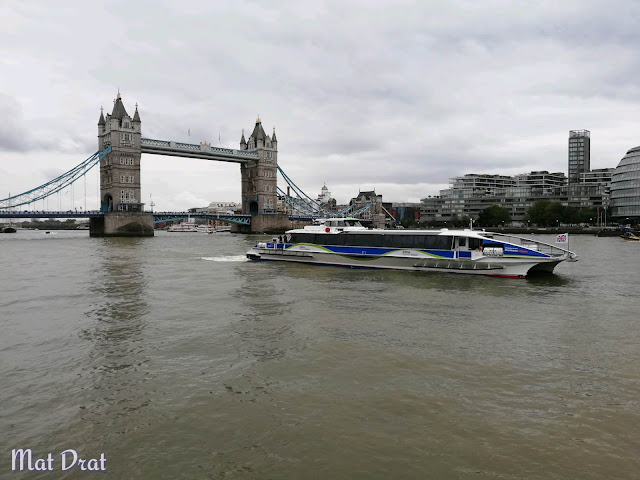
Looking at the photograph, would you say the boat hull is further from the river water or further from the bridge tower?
the bridge tower

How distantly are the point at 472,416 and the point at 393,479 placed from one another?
7.37 feet

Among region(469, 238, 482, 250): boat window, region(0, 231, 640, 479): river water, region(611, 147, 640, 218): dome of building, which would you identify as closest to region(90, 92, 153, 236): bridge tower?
region(469, 238, 482, 250): boat window

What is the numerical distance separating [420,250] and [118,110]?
79770 mm

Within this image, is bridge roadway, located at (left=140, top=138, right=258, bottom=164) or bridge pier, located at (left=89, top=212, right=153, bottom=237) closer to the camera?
bridge pier, located at (left=89, top=212, right=153, bottom=237)

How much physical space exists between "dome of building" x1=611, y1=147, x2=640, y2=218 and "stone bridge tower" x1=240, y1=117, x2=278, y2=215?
89.2m

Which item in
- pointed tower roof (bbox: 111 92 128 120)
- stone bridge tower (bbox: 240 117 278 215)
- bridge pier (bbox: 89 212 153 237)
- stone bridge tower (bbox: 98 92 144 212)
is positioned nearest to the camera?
bridge pier (bbox: 89 212 153 237)

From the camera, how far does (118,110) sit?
291 ft

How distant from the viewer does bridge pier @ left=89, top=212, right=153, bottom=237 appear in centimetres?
8112

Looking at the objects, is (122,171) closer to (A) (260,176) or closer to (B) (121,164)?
(B) (121,164)

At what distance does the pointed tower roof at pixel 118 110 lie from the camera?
88.2 metres

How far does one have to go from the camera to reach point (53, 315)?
15234 millimetres

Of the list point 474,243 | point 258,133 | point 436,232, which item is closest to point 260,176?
point 258,133

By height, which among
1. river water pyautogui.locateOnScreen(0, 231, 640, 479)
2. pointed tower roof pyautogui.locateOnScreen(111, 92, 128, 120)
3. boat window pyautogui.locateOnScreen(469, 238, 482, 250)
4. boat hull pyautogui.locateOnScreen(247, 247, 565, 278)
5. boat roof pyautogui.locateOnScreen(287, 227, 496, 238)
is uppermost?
pointed tower roof pyautogui.locateOnScreen(111, 92, 128, 120)

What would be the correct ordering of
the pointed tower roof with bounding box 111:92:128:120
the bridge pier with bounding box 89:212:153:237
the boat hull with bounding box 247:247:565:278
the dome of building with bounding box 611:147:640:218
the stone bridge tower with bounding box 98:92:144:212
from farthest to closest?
the dome of building with bounding box 611:147:640:218
the pointed tower roof with bounding box 111:92:128:120
the stone bridge tower with bounding box 98:92:144:212
the bridge pier with bounding box 89:212:153:237
the boat hull with bounding box 247:247:565:278
